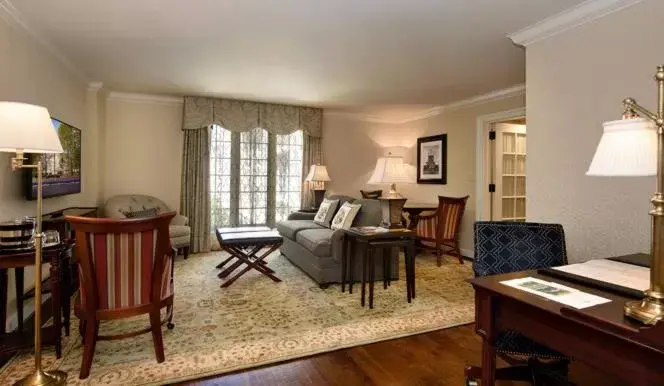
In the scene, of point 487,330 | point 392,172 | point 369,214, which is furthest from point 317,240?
point 487,330

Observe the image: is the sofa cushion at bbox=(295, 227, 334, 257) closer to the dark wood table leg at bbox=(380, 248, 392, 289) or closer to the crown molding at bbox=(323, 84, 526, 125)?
the dark wood table leg at bbox=(380, 248, 392, 289)

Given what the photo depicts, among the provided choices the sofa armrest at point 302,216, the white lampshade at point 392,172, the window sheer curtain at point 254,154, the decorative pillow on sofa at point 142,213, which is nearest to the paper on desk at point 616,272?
the white lampshade at point 392,172

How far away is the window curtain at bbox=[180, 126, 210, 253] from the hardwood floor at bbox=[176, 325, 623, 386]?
3.56 metres

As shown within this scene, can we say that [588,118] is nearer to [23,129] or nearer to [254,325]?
[254,325]

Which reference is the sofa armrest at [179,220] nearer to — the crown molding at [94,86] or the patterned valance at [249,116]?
the patterned valance at [249,116]

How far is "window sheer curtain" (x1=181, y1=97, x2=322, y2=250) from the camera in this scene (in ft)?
17.6

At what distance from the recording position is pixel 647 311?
1.04m


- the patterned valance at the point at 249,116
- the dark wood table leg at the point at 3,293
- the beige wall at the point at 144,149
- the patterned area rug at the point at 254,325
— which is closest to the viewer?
the patterned area rug at the point at 254,325

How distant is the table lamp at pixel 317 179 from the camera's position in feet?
18.6

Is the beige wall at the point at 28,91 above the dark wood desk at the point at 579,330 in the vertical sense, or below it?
above

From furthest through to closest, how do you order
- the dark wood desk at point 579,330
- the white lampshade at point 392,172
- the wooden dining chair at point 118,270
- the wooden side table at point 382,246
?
the white lampshade at point 392,172 < the wooden side table at point 382,246 < the wooden dining chair at point 118,270 < the dark wood desk at point 579,330

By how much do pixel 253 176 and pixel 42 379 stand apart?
4.12 m

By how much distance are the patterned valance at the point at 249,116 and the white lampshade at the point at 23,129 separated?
341cm

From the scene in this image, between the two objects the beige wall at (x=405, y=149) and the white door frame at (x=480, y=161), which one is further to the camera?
the beige wall at (x=405, y=149)
